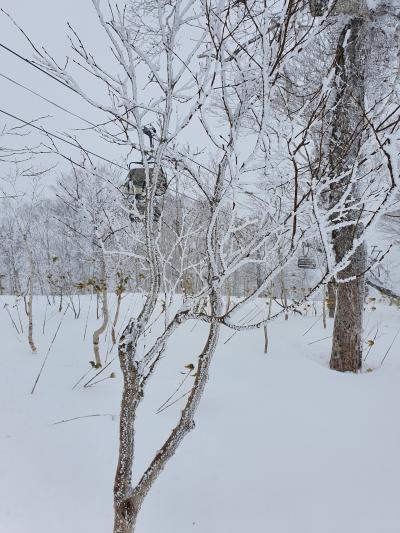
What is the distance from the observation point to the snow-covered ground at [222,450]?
2016 mm

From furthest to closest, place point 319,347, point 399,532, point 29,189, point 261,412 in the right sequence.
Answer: point 319,347, point 29,189, point 261,412, point 399,532

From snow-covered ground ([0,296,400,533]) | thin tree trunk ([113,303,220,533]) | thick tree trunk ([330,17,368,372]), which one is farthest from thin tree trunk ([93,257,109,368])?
thick tree trunk ([330,17,368,372])

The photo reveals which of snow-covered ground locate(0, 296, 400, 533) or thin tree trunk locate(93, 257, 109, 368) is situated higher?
thin tree trunk locate(93, 257, 109, 368)

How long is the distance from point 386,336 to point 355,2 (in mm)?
4799

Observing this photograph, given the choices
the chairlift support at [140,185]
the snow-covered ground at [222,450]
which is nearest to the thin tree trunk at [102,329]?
the snow-covered ground at [222,450]

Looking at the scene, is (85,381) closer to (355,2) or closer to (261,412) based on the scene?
(261,412)

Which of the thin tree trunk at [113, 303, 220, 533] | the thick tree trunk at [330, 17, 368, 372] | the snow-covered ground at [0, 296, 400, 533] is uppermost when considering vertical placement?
the thick tree trunk at [330, 17, 368, 372]

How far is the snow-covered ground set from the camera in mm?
2016

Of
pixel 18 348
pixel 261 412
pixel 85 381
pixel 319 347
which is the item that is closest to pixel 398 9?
pixel 319 347

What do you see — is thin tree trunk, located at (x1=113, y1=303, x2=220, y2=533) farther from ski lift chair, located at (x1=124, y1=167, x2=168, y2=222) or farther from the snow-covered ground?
ski lift chair, located at (x1=124, y1=167, x2=168, y2=222)

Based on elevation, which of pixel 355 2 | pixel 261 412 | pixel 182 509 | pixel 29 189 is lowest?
pixel 182 509

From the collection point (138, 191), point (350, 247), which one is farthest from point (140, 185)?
point (350, 247)

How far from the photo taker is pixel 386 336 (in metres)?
5.60

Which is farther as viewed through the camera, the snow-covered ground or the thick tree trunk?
the thick tree trunk
